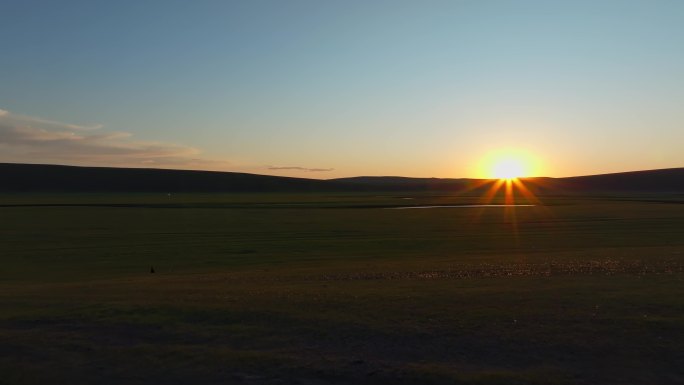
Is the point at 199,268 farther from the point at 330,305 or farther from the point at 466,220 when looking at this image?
the point at 466,220

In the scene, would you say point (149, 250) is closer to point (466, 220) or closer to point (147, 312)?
point (147, 312)

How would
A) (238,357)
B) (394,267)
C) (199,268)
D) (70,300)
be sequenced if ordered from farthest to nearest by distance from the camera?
(199,268) < (394,267) < (70,300) < (238,357)

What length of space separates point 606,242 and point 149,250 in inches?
1164

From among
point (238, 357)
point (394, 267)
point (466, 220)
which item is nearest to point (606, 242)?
point (394, 267)

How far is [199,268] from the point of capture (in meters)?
→ 30.2

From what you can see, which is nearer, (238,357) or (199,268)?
(238,357)

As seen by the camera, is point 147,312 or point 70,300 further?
point 70,300

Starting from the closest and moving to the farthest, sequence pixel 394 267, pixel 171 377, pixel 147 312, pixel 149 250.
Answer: pixel 171 377 → pixel 147 312 → pixel 394 267 → pixel 149 250

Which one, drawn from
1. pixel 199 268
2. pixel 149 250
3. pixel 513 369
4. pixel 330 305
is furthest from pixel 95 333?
pixel 149 250

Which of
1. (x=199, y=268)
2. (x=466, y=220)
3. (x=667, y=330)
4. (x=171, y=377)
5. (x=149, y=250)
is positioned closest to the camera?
(x=171, y=377)

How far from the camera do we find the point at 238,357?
11312 millimetres

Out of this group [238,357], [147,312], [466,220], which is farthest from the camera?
[466,220]

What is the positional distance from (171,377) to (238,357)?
135cm

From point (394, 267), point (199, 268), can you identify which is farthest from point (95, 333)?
point (199, 268)
